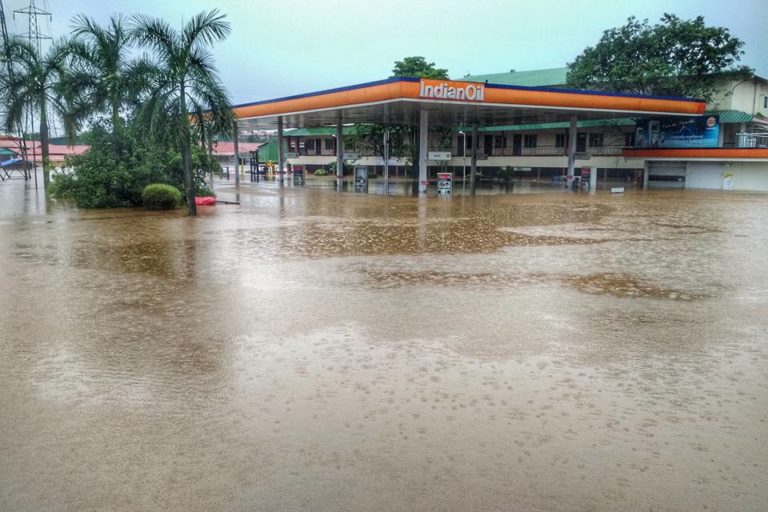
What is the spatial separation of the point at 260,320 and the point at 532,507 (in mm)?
4789

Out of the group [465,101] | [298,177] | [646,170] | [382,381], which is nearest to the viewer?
[382,381]

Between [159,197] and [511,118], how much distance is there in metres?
26.8

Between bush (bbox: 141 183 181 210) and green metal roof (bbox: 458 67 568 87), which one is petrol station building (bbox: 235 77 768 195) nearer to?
green metal roof (bbox: 458 67 568 87)

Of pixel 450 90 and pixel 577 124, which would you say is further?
pixel 577 124

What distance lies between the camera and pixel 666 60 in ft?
141

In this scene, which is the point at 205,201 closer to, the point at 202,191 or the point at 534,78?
the point at 202,191

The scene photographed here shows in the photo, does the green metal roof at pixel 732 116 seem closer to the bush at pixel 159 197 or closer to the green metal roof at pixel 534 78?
the green metal roof at pixel 534 78

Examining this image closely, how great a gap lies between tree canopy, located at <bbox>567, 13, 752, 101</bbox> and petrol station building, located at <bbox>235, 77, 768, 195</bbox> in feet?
9.18

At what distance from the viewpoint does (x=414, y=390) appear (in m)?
5.50

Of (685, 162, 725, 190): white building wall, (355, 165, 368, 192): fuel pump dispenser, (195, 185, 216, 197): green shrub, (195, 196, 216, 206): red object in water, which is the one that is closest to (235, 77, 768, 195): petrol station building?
(685, 162, 725, 190): white building wall

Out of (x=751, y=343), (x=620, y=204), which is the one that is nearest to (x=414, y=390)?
(x=751, y=343)

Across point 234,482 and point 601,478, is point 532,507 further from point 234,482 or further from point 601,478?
point 234,482

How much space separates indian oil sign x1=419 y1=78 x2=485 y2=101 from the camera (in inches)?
1057

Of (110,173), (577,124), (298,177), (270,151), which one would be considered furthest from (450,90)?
(270,151)
